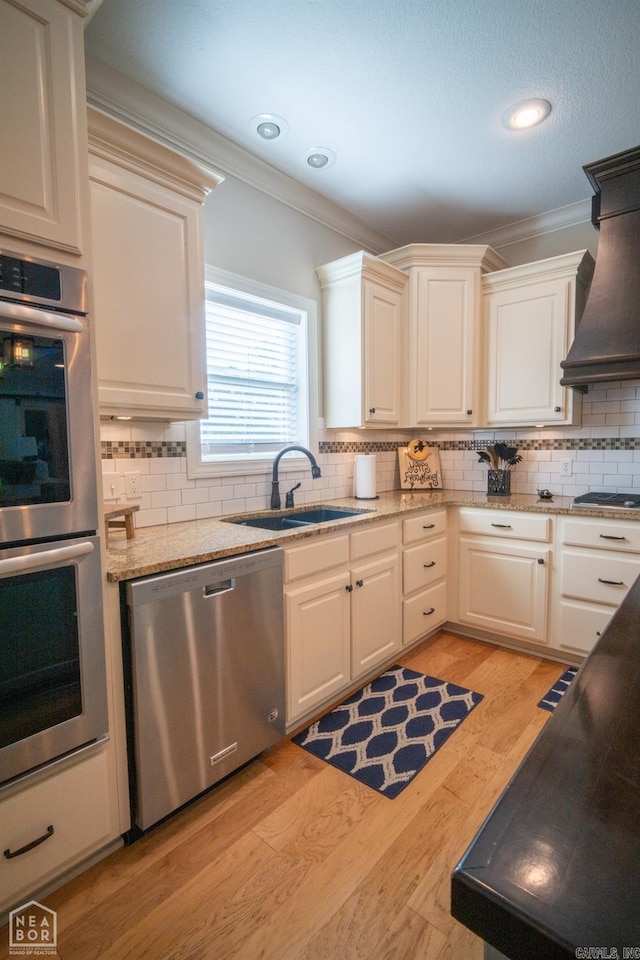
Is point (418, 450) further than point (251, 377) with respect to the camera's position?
Yes

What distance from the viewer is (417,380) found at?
305cm

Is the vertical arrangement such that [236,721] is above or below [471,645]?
above

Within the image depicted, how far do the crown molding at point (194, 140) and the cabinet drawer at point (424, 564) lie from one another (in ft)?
6.93

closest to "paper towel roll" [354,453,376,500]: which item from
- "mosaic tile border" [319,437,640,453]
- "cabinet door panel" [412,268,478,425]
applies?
"mosaic tile border" [319,437,640,453]

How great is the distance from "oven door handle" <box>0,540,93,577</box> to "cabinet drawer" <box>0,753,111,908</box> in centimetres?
59

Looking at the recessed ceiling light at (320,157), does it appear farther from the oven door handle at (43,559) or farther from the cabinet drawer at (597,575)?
the cabinet drawer at (597,575)

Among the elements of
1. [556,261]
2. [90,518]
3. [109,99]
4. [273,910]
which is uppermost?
[109,99]

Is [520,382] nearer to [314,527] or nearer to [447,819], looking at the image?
[314,527]

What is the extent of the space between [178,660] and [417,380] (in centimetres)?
231

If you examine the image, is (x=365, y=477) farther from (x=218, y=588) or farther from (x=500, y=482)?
(x=218, y=588)

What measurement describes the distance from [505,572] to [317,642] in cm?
134

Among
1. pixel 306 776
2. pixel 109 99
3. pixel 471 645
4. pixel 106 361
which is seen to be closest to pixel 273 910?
pixel 306 776

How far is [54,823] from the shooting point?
1.24 meters

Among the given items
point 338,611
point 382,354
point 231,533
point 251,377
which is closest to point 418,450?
point 382,354
